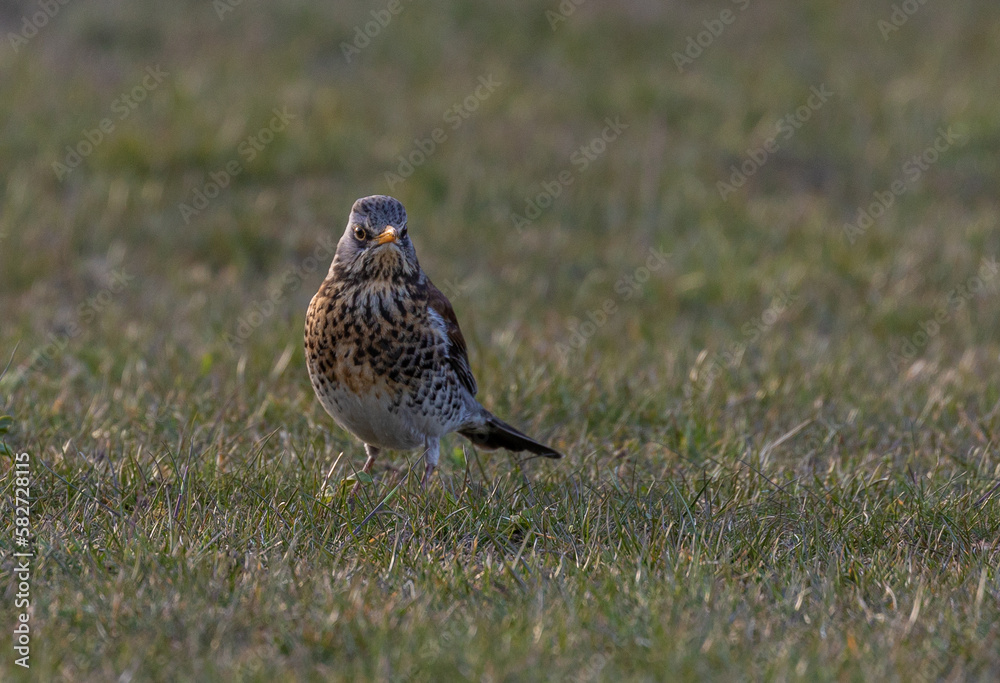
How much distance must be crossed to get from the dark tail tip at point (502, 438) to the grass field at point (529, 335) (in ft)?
0.34

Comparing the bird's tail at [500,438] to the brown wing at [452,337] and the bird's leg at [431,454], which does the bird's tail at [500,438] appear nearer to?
the brown wing at [452,337]

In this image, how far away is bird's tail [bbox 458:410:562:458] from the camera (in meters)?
5.52

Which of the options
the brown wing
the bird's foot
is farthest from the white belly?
the brown wing

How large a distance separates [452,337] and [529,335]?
233 centimetres

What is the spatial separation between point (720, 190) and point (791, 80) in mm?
3255

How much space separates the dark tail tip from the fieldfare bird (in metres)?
0.41

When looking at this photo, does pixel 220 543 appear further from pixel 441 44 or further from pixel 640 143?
pixel 441 44

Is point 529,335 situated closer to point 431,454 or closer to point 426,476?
point 431,454

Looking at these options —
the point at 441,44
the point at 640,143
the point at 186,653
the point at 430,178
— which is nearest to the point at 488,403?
the point at 186,653

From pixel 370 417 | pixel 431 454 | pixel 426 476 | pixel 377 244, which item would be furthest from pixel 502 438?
pixel 377 244

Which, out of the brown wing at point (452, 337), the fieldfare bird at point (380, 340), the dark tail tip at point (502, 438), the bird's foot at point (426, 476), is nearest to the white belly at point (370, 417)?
the fieldfare bird at point (380, 340)

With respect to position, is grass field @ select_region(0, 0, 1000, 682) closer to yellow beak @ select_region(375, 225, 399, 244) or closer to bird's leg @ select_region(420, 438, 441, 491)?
bird's leg @ select_region(420, 438, 441, 491)

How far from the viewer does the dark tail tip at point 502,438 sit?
552cm

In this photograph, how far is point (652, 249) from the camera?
9844 mm
